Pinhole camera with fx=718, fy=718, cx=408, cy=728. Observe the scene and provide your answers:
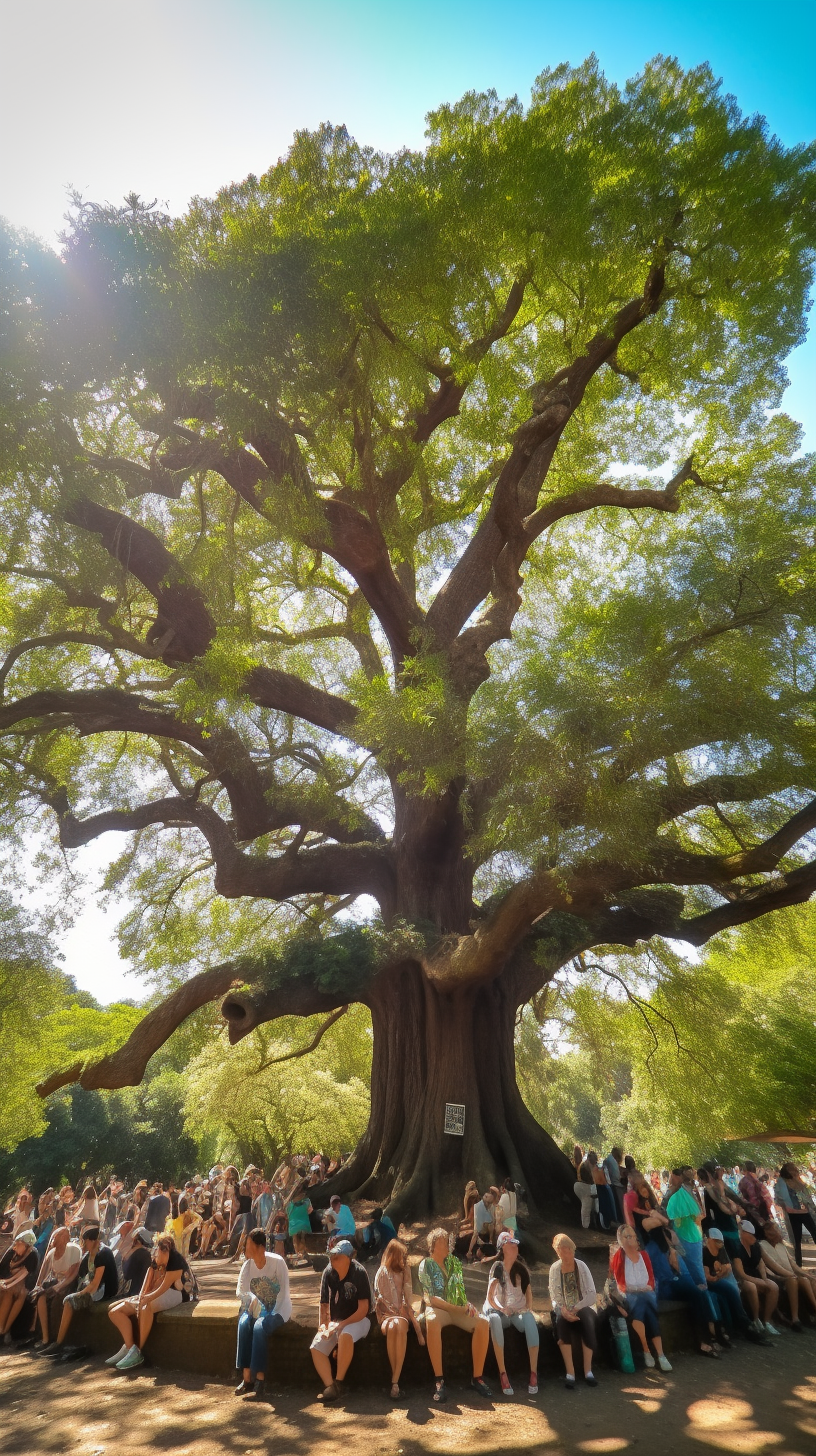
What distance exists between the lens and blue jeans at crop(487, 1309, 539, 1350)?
479 cm

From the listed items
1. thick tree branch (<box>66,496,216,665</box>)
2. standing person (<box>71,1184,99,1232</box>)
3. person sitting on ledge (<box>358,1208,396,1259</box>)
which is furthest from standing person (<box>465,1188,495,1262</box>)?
thick tree branch (<box>66,496,216,665</box>)

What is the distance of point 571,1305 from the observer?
4.93 meters

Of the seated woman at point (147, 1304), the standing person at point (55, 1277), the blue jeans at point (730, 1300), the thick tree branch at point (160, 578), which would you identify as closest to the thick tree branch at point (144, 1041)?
the standing person at point (55, 1277)

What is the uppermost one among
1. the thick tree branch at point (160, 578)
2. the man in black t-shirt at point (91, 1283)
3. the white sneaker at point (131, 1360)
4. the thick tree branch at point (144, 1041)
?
the thick tree branch at point (160, 578)

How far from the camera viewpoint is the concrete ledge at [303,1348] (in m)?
4.73

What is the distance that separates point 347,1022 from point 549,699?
1132 cm

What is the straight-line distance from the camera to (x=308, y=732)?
13180mm

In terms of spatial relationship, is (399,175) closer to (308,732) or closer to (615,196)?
(615,196)

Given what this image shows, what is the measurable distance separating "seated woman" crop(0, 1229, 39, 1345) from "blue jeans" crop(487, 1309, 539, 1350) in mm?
4584

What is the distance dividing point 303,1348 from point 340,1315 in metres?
0.40

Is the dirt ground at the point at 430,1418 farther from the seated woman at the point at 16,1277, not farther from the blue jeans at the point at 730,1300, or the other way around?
the seated woman at the point at 16,1277

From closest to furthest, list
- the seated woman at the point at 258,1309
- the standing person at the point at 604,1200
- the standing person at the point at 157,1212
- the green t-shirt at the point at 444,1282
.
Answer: the seated woman at the point at 258,1309 < the green t-shirt at the point at 444,1282 < the standing person at the point at 157,1212 < the standing person at the point at 604,1200

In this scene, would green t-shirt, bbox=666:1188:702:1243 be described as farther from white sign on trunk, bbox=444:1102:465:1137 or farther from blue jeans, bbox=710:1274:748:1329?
white sign on trunk, bbox=444:1102:465:1137

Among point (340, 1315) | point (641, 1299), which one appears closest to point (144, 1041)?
point (340, 1315)
